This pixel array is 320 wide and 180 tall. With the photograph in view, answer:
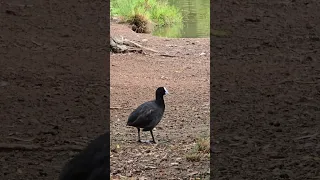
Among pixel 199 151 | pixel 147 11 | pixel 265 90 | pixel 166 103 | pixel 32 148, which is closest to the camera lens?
pixel 32 148

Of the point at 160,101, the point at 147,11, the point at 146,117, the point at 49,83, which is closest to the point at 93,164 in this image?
the point at 146,117

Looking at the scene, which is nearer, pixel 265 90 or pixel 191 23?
pixel 265 90

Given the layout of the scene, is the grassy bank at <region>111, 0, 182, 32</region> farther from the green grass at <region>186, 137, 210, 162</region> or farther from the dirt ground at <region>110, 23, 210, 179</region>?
the green grass at <region>186, 137, 210, 162</region>

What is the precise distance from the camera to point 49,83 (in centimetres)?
563

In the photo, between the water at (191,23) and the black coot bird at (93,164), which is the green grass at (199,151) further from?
the water at (191,23)

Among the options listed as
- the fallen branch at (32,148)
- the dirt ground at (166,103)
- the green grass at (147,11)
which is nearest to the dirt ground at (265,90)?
the dirt ground at (166,103)

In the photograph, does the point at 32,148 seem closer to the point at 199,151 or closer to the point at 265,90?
the point at 199,151

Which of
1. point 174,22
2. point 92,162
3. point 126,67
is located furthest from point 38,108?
point 174,22

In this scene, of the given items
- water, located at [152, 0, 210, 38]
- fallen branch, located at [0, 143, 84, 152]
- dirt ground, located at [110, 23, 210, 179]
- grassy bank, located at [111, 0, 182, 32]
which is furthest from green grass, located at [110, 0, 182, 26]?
fallen branch, located at [0, 143, 84, 152]

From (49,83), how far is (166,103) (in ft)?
4.04

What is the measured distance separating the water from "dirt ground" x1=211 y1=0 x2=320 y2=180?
7.57ft

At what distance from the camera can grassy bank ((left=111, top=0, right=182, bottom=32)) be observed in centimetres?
1121

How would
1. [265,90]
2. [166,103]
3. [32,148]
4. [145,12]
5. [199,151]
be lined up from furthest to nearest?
[145,12] < [166,103] < [265,90] < [199,151] < [32,148]

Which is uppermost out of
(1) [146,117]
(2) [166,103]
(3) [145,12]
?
(3) [145,12]
